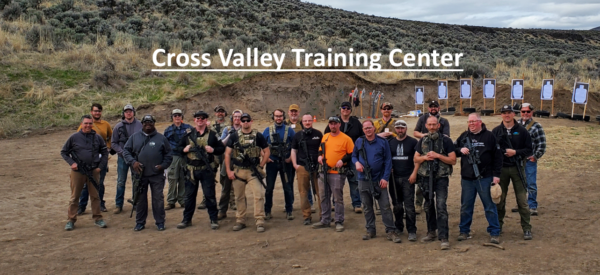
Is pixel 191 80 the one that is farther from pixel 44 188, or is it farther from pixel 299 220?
pixel 299 220

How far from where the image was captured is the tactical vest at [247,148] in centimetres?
850

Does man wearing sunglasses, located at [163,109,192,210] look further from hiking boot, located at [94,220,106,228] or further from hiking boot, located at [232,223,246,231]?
hiking boot, located at [232,223,246,231]

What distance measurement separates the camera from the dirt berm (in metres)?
23.5

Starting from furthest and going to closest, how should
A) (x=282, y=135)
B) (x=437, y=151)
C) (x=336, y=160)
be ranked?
(x=282, y=135) < (x=336, y=160) < (x=437, y=151)

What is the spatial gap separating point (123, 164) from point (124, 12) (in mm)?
27798

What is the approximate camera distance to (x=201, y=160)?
28.0 feet

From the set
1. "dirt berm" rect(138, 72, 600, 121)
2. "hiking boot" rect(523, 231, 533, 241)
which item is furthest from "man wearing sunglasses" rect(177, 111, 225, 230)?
"dirt berm" rect(138, 72, 600, 121)

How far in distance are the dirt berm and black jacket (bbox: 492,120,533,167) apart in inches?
644

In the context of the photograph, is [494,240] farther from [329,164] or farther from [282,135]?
[282,135]

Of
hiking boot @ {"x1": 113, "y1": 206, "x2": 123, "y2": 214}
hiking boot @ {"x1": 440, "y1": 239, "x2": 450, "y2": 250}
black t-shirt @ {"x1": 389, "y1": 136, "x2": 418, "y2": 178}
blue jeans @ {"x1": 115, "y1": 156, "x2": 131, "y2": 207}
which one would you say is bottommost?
hiking boot @ {"x1": 113, "y1": 206, "x2": 123, "y2": 214}

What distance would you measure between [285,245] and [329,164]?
1.52m

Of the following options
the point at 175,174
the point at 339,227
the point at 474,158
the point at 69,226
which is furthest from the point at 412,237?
the point at 69,226

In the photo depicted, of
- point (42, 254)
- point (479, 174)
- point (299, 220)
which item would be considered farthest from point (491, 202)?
point (42, 254)

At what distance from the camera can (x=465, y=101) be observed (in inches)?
1083
